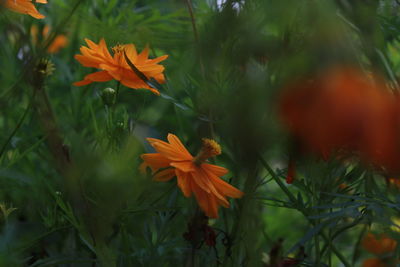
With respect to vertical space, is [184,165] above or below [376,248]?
above

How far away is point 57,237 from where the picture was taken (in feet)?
2.14

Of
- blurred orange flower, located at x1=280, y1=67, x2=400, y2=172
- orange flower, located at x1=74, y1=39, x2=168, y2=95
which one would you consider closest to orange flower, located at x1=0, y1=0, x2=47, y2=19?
orange flower, located at x1=74, y1=39, x2=168, y2=95

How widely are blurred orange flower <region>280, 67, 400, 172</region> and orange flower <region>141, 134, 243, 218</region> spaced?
226 millimetres

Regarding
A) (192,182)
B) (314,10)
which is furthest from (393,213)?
(314,10)

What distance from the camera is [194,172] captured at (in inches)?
17.4

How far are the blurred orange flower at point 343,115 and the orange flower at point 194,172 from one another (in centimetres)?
23

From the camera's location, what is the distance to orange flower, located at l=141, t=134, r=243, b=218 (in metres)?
0.43

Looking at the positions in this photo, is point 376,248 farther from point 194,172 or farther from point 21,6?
point 21,6

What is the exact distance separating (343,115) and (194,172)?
267 mm

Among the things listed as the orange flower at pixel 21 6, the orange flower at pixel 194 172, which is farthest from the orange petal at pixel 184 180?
the orange flower at pixel 21 6

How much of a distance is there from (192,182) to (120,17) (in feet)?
1.60

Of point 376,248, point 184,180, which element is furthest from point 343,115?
point 376,248

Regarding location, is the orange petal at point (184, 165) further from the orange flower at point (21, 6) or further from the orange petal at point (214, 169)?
the orange flower at point (21, 6)

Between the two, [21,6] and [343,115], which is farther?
[21,6]
